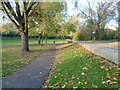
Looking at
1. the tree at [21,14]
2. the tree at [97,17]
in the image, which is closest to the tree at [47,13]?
the tree at [21,14]

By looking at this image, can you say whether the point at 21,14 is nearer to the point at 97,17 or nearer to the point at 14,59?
the point at 14,59

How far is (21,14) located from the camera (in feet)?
49.6

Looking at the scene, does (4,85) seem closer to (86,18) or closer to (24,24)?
(24,24)

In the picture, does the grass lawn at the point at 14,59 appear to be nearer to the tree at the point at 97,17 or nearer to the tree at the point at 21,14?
the tree at the point at 21,14

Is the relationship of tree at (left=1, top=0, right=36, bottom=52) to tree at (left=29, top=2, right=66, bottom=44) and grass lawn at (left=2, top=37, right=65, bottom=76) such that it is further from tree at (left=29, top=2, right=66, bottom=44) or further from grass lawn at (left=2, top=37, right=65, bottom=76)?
grass lawn at (left=2, top=37, right=65, bottom=76)

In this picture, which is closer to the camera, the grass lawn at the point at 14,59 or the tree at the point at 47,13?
the grass lawn at the point at 14,59

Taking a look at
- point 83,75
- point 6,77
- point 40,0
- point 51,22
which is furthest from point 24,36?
point 83,75

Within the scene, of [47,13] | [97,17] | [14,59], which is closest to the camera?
[14,59]

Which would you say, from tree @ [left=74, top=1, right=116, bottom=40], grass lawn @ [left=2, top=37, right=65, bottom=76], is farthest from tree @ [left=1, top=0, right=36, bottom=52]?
tree @ [left=74, top=1, right=116, bottom=40]

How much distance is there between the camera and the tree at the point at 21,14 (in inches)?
530

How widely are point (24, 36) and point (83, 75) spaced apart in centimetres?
1167

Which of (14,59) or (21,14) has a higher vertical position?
(21,14)

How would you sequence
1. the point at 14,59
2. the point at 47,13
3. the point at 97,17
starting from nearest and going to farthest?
1. the point at 14,59
2. the point at 47,13
3. the point at 97,17

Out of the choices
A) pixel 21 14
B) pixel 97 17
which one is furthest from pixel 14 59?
pixel 97 17
